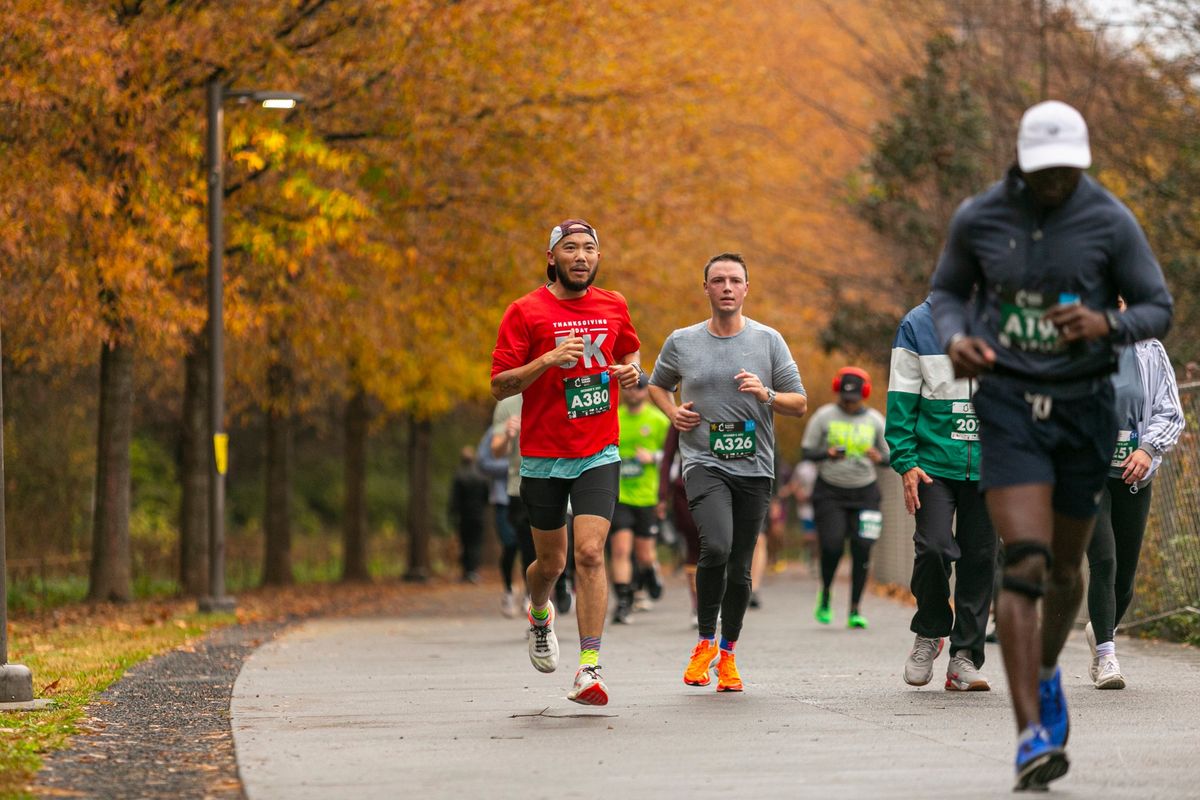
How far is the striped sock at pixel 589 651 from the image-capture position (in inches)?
323

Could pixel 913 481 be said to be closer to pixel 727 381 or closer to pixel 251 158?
pixel 727 381

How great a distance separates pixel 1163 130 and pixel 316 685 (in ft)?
43.7

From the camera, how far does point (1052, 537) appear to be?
6.14 metres

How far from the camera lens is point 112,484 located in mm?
18984

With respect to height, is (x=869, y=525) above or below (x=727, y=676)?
above

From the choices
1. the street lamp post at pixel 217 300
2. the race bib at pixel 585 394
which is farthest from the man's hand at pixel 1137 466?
the street lamp post at pixel 217 300

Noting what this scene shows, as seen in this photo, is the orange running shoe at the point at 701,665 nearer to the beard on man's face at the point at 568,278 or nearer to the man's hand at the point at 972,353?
the beard on man's face at the point at 568,278

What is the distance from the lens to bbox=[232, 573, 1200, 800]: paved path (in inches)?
240

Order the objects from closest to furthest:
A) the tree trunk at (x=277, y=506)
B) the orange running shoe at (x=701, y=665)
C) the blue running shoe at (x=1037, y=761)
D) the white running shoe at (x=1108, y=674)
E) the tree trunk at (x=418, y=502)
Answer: the blue running shoe at (x=1037, y=761) → the white running shoe at (x=1108, y=674) → the orange running shoe at (x=701, y=665) → the tree trunk at (x=277, y=506) → the tree trunk at (x=418, y=502)

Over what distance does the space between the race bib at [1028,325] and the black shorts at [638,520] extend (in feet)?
32.2

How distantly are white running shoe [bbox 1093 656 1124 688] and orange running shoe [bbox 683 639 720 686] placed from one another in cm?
178

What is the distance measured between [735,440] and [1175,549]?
14.0 feet

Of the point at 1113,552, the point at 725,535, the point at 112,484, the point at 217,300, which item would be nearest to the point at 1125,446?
the point at 1113,552

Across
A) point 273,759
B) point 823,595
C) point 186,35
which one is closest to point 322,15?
point 186,35
